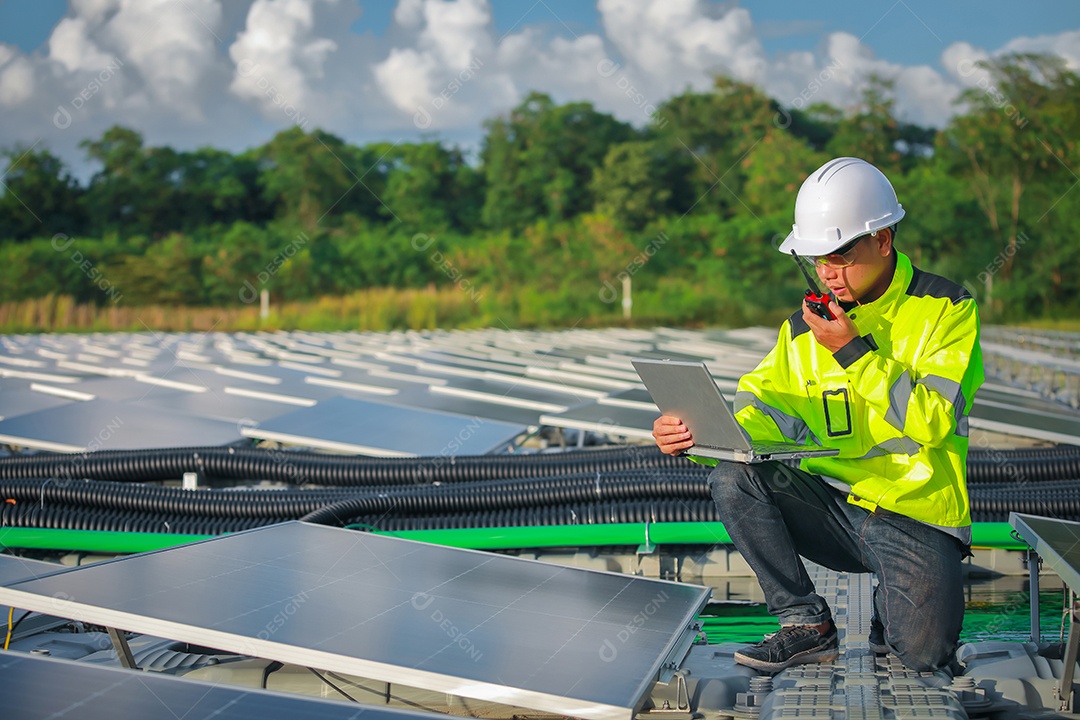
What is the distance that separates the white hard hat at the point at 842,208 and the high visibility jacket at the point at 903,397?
18 centimetres

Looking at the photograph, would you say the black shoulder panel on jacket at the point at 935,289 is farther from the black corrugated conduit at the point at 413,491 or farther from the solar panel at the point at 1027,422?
the solar panel at the point at 1027,422

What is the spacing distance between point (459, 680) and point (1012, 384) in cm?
1094

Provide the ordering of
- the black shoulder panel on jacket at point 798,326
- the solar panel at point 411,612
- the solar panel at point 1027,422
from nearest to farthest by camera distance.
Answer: the solar panel at point 411,612 < the black shoulder panel on jacket at point 798,326 < the solar panel at point 1027,422

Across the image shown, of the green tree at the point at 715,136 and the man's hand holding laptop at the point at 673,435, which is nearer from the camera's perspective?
the man's hand holding laptop at the point at 673,435

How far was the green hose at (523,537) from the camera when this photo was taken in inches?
206

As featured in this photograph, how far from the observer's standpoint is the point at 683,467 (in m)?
6.18

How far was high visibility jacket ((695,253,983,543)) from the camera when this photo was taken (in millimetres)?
3086

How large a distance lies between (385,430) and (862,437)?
16.1 ft

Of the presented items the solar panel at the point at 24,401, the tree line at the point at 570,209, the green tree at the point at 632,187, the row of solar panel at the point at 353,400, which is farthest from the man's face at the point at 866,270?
the green tree at the point at 632,187

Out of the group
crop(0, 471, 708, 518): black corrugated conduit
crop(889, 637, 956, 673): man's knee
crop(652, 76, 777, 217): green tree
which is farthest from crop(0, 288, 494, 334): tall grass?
crop(889, 637, 956, 673): man's knee

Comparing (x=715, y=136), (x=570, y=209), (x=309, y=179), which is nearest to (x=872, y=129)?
(x=715, y=136)

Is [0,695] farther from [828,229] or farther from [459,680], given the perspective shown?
[828,229]

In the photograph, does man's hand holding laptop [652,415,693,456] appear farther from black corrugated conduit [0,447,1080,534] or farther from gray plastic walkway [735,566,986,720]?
black corrugated conduit [0,447,1080,534]

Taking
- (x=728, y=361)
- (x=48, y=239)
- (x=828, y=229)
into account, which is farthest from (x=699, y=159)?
(x=828, y=229)
